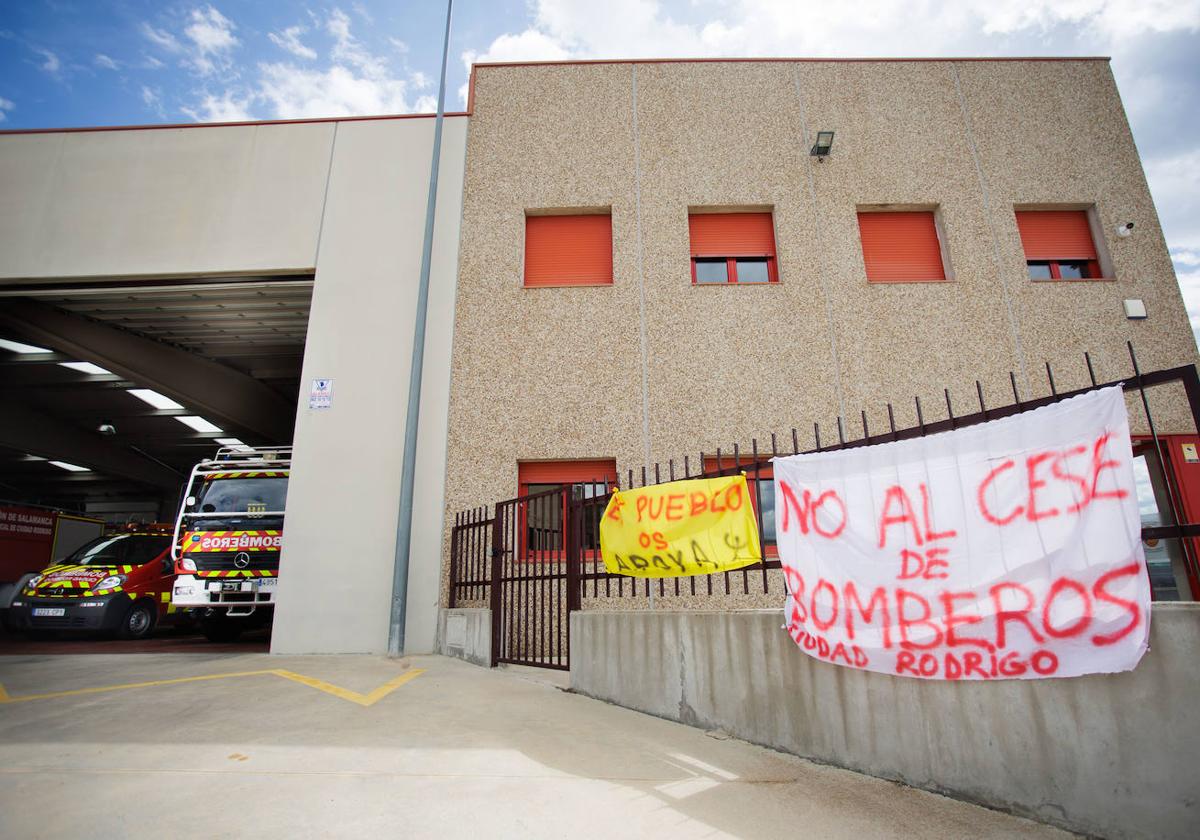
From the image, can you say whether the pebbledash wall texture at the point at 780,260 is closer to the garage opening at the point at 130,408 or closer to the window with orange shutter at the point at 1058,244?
the window with orange shutter at the point at 1058,244

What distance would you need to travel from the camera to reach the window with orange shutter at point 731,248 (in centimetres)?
937

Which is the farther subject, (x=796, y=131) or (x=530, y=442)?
(x=796, y=131)

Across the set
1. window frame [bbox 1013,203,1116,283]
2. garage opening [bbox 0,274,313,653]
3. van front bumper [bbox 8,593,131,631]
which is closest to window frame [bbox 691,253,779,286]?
window frame [bbox 1013,203,1116,283]

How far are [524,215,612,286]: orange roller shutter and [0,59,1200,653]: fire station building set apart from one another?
0.05 meters

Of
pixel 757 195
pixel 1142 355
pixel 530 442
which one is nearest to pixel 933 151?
pixel 757 195

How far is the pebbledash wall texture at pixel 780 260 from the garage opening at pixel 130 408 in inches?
159

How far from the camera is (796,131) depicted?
9859 mm

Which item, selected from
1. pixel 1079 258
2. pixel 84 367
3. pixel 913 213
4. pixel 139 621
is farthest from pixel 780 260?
pixel 84 367

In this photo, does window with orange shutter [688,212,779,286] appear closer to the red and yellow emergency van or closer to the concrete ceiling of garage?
the concrete ceiling of garage

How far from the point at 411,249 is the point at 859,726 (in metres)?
8.88

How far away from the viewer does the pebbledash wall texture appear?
8.49 meters

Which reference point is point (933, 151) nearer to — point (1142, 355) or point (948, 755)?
point (1142, 355)

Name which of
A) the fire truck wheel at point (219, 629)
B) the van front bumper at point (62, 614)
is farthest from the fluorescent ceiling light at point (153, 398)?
the fire truck wheel at point (219, 629)

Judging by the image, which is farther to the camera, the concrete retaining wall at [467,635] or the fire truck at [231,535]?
the fire truck at [231,535]
